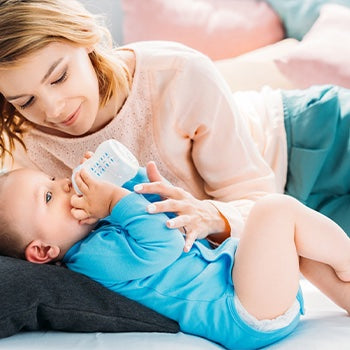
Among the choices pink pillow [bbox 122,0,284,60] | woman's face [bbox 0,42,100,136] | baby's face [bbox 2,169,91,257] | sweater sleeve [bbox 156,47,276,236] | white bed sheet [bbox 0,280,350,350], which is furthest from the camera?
pink pillow [bbox 122,0,284,60]

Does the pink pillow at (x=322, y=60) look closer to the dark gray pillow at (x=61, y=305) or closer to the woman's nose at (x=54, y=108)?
the woman's nose at (x=54, y=108)

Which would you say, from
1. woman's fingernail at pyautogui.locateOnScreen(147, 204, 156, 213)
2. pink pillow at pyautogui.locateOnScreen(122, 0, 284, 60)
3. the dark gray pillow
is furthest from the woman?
pink pillow at pyautogui.locateOnScreen(122, 0, 284, 60)

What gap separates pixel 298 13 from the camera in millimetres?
2373

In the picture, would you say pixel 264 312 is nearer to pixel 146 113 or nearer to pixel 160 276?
pixel 160 276

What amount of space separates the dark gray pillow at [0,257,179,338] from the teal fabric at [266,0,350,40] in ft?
4.60

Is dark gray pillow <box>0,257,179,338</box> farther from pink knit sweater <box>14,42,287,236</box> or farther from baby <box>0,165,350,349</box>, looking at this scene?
pink knit sweater <box>14,42,287,236</box>

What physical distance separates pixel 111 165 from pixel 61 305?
268 mm

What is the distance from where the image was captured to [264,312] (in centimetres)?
123

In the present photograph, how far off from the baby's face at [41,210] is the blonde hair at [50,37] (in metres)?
0.24

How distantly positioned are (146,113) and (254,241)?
53 cm

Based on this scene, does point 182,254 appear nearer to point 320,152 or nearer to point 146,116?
point 146,116

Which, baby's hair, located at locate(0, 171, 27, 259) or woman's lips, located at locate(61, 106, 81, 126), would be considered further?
woman's lips, located at locate(61, 106, 81, 126)

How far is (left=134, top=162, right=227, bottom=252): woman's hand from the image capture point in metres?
1.27

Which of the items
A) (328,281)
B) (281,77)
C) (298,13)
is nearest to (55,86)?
(328,281)
